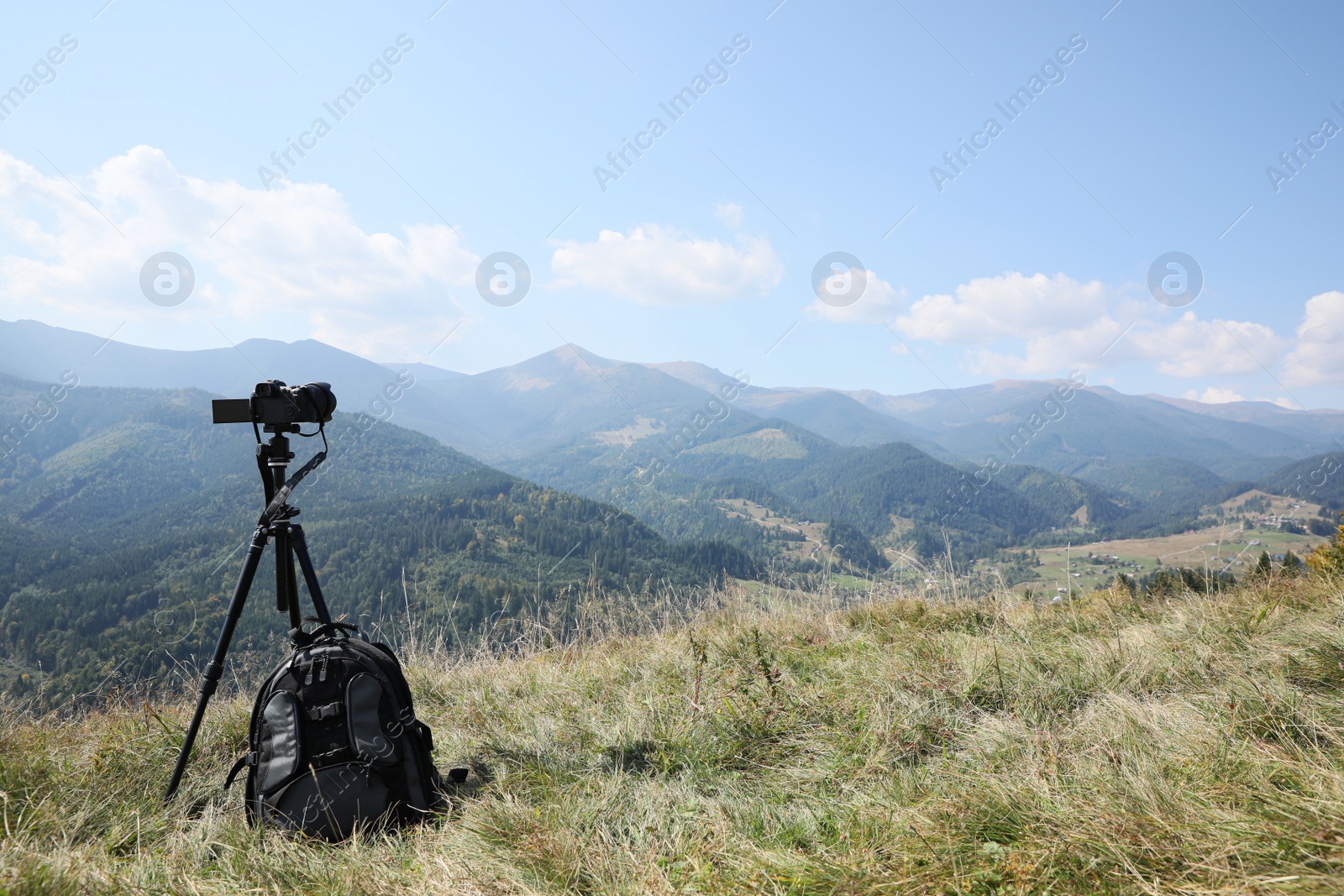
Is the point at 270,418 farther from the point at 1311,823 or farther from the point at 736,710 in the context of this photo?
the point at 1311,823

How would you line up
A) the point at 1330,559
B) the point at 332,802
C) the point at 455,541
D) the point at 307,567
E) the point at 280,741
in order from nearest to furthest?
the point at 332,802 < the point at 280,741 < the point at 307,567 < the point at 1330,559 < the point at 455,541

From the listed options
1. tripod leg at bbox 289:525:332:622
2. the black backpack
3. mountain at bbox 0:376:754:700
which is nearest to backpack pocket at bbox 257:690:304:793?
the black backpack

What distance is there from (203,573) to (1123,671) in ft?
329

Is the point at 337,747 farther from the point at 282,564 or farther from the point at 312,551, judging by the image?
the point at 312,551

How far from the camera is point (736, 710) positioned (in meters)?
3.35

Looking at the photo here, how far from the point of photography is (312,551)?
82.4 meters

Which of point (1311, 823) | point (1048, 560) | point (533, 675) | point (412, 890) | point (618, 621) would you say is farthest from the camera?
point (1048, 560)

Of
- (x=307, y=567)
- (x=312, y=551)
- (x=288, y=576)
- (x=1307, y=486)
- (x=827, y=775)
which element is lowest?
(x=312, y=551)

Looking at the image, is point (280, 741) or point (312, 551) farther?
point (312, 551)

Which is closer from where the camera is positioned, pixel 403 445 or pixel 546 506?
pixel 546 506

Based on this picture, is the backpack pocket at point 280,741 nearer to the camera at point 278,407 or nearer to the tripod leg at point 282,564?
the tripod leg at point 282,564

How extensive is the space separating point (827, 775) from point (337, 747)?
2.22 meters

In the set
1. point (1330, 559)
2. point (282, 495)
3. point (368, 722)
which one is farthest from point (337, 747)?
point (1330, 559)

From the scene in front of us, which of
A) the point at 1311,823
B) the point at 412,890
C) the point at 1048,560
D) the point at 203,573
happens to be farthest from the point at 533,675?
the point at 1048,560
